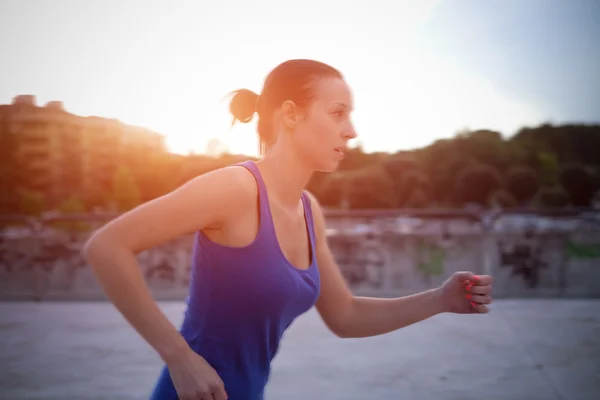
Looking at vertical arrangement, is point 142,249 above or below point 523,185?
above

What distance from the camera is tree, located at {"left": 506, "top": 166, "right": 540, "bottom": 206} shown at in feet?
176

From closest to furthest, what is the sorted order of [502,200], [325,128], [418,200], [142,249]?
[142,249]
[325,128]
[502,200]
[418,200]

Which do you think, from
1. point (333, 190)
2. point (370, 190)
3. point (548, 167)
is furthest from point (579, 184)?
point (333, 190)

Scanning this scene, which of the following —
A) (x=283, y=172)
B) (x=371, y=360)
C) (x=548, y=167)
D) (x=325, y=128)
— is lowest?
(x=548, y=167)

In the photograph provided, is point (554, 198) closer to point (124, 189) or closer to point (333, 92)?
point (124, 189)

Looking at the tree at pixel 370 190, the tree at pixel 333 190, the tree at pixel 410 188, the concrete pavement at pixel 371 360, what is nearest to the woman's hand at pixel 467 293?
the concrete pavement at pixel 371 360

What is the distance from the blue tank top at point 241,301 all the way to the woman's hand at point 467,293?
0.48 metres

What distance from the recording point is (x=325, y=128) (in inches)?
55.4

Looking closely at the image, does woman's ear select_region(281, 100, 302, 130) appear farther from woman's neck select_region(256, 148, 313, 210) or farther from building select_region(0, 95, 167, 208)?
building select_region(0, 95, 167, 208)

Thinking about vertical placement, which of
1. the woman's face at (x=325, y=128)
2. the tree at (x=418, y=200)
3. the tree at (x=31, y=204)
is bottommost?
the tree at (x=418, y=200)

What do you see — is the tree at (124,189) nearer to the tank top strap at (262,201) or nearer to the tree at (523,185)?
the tree at (523,185)

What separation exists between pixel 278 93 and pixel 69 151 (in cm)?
4861

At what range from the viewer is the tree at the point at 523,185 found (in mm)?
53750

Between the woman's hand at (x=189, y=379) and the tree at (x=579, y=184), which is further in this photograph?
the tree at (x=579, y=184)
